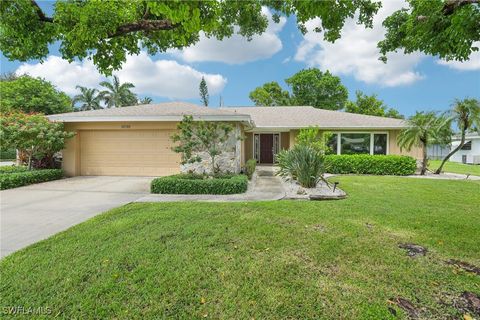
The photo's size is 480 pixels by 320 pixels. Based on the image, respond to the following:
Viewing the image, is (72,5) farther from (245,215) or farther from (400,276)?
(400,276)

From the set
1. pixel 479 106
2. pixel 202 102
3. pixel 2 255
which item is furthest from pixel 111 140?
pixel 202 102

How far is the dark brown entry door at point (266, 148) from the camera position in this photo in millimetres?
19422

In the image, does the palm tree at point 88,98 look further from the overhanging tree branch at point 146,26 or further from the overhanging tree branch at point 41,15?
the overhanging tree branch at point 146,26

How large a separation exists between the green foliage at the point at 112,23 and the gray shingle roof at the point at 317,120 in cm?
1165

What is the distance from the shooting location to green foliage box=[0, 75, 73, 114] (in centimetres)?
2777

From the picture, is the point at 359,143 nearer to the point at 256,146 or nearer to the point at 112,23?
the point at 256,146

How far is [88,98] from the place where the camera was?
35031 mm

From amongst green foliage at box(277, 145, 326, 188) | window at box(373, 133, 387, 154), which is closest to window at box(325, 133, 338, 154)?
window at box(373, 133, 387, 154)

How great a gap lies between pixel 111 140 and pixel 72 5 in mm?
9861

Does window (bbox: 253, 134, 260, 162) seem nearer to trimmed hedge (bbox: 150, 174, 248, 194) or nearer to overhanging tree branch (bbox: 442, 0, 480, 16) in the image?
trimmed hedge (bbox: 150, 174, 248, 194)

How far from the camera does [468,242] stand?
4270 millimetres

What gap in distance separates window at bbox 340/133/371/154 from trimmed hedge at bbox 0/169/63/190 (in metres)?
15.9

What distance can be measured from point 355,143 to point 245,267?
1495cm

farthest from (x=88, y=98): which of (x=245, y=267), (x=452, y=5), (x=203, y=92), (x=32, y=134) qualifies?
(x=452, y=5)
